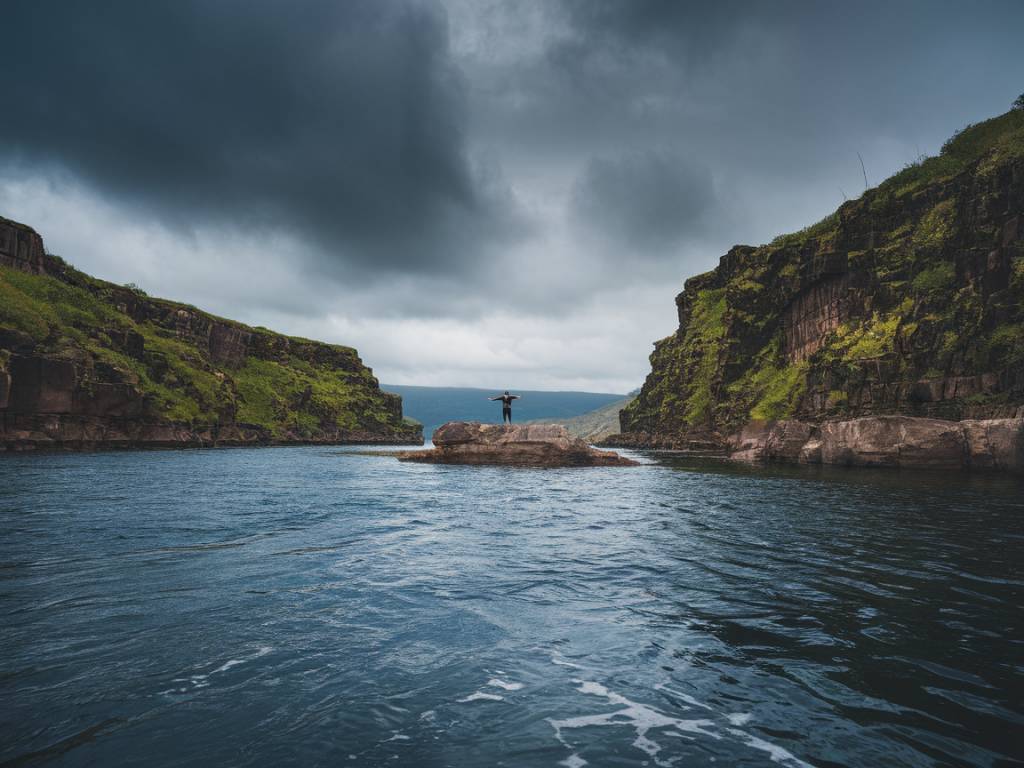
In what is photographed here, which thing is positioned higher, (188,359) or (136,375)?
(188,359)

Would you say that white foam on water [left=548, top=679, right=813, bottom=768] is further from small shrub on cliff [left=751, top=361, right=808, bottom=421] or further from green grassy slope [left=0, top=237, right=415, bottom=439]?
green grassy slope [left=0, top=237, right=415, bottom=439]

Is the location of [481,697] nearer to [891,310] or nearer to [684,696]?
[684,696]

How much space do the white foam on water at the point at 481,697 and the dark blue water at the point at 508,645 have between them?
0.15 ft

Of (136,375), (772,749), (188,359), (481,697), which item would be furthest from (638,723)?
(188,359)

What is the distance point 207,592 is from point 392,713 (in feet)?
20.2

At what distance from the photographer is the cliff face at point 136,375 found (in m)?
64.4

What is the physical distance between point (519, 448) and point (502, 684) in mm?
45913

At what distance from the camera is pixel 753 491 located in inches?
1089

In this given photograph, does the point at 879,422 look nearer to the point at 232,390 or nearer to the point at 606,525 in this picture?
the point at 606,525

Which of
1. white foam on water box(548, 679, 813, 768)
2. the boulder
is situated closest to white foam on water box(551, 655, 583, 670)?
white foam on water box(548, 679, 813, 768)

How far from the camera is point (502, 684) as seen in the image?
20.0 feet

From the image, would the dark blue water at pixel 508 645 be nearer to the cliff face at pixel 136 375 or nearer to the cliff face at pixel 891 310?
the cliff face at pixel 891 310

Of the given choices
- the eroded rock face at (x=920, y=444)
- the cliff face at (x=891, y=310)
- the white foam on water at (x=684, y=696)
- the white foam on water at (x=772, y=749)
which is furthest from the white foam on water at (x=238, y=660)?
the cliff face at (x=891, y=310)

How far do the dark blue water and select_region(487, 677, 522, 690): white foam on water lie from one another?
26 millimetres
